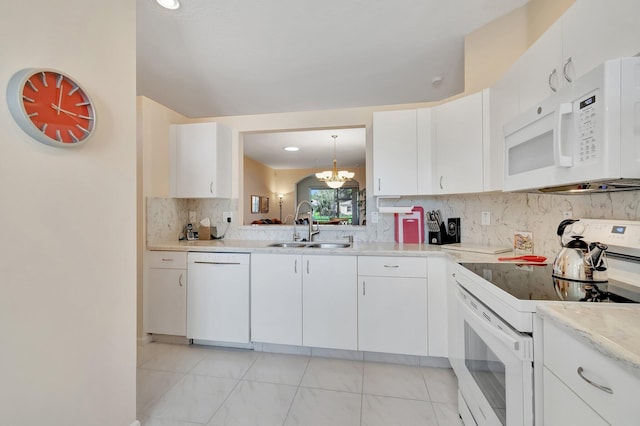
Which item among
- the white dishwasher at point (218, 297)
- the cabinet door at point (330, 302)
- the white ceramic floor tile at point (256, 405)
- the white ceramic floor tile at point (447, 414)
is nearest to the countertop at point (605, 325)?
the white ceramic floor tile at point (447, 414)

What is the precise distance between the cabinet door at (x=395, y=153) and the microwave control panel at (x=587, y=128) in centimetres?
138

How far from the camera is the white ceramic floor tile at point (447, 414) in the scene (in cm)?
154

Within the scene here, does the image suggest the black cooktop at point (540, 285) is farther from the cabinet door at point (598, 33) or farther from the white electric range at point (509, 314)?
the cabinet door at point (598, 33)

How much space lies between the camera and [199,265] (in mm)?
2402

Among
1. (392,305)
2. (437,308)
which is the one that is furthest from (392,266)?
(437,308)

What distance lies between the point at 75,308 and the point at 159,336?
1.64 metres

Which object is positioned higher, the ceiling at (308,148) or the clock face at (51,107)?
the ceiling at (308,148)

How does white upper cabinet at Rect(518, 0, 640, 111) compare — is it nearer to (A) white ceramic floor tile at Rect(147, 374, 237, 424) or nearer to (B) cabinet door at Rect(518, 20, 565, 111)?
(B) cabinet door at Rect(518, 20, 565, 111)

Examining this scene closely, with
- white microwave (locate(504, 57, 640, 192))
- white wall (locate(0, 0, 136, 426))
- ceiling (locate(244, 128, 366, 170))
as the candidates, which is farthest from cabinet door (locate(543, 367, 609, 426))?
ceiling (locate(244, 128, 366, 170))

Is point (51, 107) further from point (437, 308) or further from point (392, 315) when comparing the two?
point (437, 308)

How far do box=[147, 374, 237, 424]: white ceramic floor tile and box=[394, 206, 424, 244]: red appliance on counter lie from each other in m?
1.85

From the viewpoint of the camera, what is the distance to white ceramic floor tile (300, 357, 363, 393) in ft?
6.16

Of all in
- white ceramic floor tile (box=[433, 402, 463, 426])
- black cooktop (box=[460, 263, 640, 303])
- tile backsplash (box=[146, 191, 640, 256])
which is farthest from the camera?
white ceramic floor tile (box=[433, 402, 463, 426])

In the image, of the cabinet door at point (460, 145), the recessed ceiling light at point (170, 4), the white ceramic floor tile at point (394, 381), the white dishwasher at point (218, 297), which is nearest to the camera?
the recessed ceiling light at point (170, 4)
